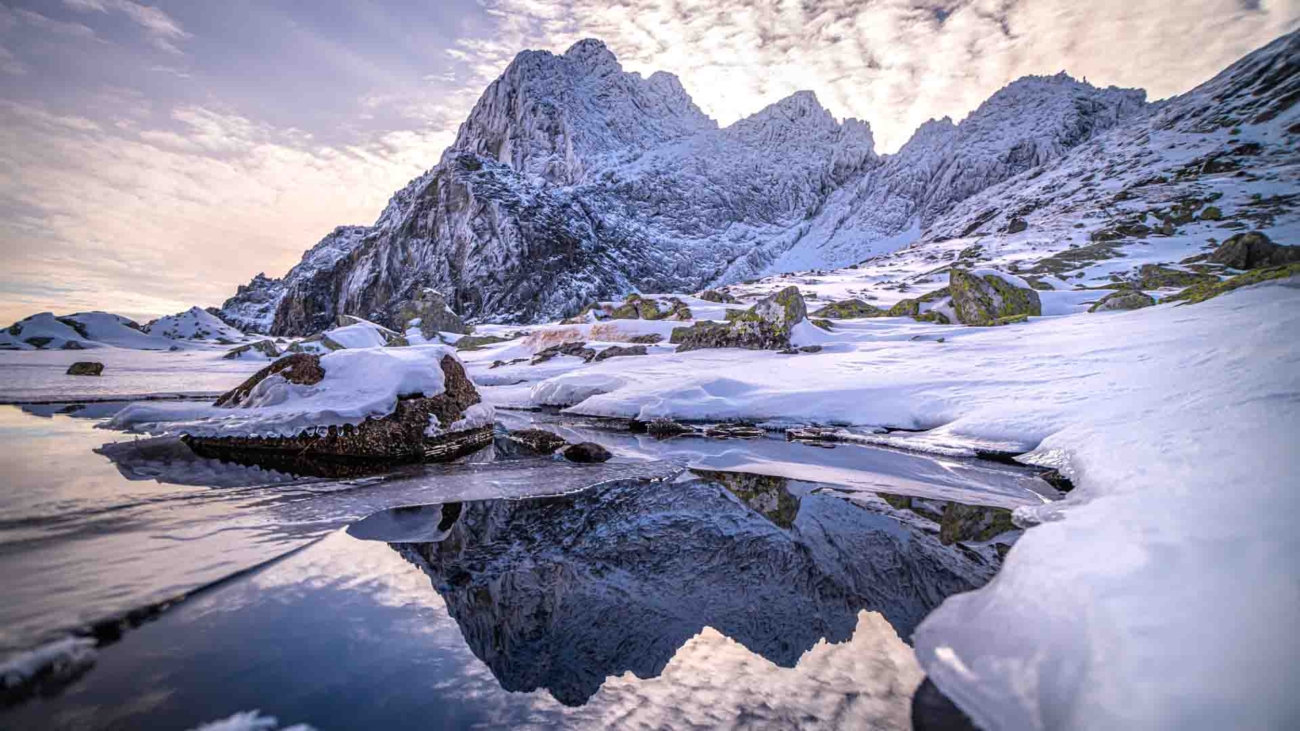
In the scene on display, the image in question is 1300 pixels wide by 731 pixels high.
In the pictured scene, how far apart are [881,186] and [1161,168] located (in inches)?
1770

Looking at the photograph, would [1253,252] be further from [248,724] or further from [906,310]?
[248,724]

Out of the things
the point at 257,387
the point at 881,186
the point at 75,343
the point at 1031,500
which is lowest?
the point at 1031,500

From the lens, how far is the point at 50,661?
Answer: 2.01m

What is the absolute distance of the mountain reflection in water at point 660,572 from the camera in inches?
102

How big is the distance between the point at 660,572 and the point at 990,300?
18831mm

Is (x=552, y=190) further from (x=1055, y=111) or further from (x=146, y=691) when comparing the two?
(x=1055, y=111)

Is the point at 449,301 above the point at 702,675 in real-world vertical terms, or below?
above

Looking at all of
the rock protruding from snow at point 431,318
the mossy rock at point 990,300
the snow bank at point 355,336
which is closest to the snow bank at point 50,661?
the snow bank at point 355,336

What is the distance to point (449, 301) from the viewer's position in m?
60.1

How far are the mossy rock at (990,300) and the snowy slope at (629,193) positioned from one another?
4529 centimetres

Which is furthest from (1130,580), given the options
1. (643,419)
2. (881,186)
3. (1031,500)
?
(881,186)

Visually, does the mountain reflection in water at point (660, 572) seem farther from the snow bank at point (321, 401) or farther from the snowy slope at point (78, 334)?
the snowy slope at point (78, 334)

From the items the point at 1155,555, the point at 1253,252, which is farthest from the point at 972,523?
the point at 1253,252

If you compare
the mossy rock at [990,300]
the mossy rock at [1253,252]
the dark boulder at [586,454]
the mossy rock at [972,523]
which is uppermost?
the mossy rock at [1253,252]
